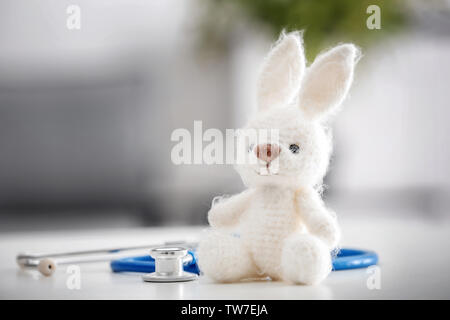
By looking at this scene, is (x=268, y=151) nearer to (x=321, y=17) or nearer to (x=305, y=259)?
Result: (x=305, y=259)

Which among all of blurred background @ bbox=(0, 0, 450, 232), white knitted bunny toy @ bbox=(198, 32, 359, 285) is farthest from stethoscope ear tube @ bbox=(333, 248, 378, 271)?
blurred background @ bbox=(0, 0, 450, 232)

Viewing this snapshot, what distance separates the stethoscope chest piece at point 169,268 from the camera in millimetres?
600

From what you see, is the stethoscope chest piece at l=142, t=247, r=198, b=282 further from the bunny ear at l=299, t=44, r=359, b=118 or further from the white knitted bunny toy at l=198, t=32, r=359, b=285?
the bunny ear at l=299, t=44, r=359, b=118

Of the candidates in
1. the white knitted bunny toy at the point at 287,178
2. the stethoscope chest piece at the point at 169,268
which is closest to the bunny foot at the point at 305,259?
the white knitted bunny toy at the point at 287,178

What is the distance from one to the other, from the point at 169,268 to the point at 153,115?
179 cm

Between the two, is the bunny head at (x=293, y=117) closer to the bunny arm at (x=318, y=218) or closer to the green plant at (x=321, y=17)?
the bunny arm at (x=318, y=218)

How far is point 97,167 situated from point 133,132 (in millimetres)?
187

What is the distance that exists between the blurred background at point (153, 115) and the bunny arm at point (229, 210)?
1349mm

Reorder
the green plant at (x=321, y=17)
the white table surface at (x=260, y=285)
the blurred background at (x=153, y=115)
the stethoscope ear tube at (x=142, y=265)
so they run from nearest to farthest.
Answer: the white table surface at (x=260, y=285), the stethoscope ear tube at (x=142, y=265), the green plant at (x=321, y=17), the blurred background at (x=153, y=115)

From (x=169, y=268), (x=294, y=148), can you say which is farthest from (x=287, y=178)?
(x=169, y=268)

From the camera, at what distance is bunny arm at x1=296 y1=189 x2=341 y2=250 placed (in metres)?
0.57

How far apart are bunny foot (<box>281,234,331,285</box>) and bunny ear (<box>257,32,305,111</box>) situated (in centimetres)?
14

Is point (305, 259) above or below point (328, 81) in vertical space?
below

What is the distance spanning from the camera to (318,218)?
1.88 ft
